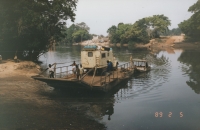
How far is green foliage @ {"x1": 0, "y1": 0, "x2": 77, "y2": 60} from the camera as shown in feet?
104

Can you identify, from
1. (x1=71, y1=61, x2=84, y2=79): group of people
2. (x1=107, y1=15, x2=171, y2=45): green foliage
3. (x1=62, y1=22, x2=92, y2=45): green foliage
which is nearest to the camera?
(x1=71, y1=61, x2=84, y2=79): group of people

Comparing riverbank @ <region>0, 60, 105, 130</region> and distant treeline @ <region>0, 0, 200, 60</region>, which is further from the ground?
distant treeline @ <region>0, 0, 200, 60</region>

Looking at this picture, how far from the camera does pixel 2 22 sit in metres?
32.4

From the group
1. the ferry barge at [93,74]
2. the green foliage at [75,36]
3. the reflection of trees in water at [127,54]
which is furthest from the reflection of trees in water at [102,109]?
the green foliage at [75,36]

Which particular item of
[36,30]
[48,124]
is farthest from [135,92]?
[36,30]

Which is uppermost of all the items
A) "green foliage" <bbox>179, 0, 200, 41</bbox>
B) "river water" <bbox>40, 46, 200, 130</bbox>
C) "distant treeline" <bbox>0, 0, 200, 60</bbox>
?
A: "green foliage" <bbox>179, 0, 200, 41</bbox>

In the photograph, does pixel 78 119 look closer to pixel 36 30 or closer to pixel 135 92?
pixel 135 92

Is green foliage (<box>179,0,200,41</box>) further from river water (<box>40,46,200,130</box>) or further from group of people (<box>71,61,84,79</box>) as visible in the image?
group of people (<box>71,61,84,79</box>)

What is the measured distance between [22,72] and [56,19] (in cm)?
1334

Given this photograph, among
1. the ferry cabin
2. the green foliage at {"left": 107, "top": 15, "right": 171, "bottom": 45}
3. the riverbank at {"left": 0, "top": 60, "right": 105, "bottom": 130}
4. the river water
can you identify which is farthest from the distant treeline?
the green foliage at {"left": 107, "top": 15, "right": 171, "bottom": 45}

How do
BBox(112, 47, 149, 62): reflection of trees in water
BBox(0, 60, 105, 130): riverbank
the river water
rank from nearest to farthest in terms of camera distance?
BBox(0, 60, 105, 130): riverbank, the river water, BBox(112, 47, 149, 62): reflection of trees in water

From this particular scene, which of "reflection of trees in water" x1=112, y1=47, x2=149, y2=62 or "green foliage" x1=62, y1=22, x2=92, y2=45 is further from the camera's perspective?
"green foliage" x1=62, y1=22, x2=92, y2=45

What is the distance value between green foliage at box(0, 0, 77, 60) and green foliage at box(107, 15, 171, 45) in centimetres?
7719

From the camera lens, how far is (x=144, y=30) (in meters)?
115
